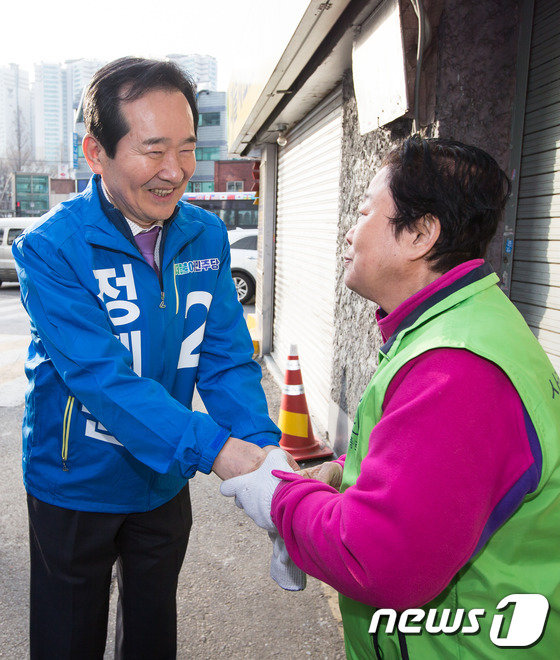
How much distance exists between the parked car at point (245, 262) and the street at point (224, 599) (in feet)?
33.2

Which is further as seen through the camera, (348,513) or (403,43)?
(403,43)

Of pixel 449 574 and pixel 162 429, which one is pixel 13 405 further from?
pixel 449 574

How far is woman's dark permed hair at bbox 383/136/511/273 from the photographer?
1.31 metres

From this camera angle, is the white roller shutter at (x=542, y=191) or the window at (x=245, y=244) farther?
the window at (x=245, y=244)

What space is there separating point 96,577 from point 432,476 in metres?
1.35

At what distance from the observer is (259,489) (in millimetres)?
1525

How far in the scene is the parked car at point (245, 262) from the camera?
14078 mm

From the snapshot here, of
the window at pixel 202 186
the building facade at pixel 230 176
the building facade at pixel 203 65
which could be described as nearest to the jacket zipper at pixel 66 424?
the building facade at pixel 230 176

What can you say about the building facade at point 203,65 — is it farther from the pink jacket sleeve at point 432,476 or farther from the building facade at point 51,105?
the pink jacket sleeve at point 432,476

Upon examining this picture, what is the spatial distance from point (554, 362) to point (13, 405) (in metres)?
5.55

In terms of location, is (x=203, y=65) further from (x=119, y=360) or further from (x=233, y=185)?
(x=119, y=360)

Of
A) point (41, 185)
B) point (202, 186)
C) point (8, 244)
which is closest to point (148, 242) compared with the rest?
point (8, 244)

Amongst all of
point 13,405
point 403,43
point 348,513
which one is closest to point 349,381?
point 403,43

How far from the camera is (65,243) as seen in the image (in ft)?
5.65
